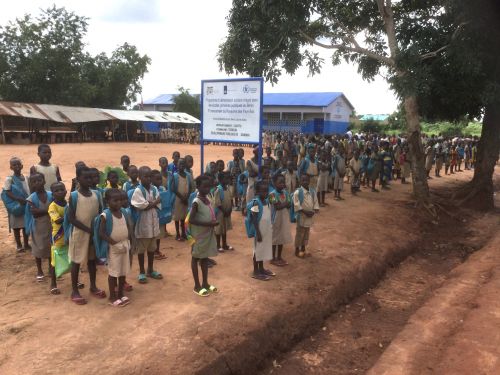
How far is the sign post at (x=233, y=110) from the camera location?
8023mm

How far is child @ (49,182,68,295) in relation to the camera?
4.44m

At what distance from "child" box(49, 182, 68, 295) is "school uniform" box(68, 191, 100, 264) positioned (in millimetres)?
158

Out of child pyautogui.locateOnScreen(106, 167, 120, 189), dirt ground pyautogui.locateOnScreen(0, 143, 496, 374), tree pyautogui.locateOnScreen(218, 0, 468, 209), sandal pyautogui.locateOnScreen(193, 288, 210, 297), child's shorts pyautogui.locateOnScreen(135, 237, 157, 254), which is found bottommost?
dirt ground pyautogui.locateOnScreen(0, 143, 496, 374)

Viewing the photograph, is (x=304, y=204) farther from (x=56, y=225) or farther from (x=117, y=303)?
(x=56, y=225)

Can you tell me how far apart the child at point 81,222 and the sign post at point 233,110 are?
3.93 meters

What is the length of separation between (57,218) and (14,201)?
6.19 ft

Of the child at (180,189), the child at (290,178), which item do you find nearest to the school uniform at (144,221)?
the child at (180,189)

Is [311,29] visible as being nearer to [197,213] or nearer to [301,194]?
[301,194]

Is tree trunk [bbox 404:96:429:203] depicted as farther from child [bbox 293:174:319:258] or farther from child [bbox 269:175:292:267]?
child [bbox 269:175:292:267]

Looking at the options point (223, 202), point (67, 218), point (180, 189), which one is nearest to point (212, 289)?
point (223, 202)

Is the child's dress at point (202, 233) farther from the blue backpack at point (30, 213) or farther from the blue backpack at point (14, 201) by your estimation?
the blue backpack at point (14, 201)

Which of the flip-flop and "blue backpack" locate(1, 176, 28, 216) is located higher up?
"blue backpack" locate(1, 176, 28, 216)

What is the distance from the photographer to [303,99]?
40406mm

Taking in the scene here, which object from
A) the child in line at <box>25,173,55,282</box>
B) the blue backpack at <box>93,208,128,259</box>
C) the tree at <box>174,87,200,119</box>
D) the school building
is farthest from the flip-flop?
the tree at <box>174,87,200,119</box>
